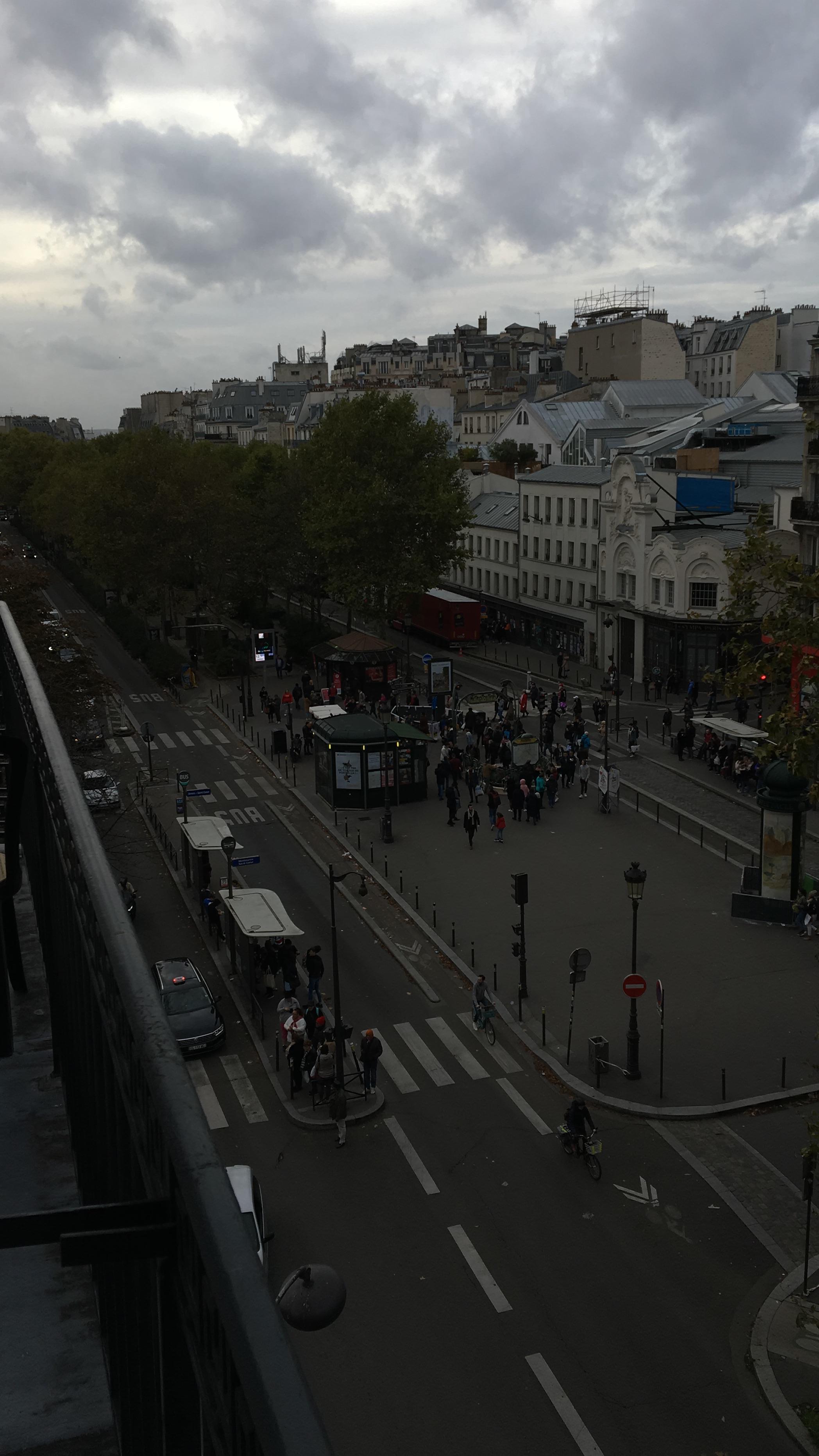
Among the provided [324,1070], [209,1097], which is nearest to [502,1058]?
[324,1070]

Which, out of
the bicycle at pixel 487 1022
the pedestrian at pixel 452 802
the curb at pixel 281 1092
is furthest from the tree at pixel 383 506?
the bicycle at pixel 487 1022

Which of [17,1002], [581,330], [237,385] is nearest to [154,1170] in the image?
[17,1002]

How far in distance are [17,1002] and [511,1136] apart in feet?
54.0

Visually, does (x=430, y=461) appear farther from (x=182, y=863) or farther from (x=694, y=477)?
(x=182, y=863)

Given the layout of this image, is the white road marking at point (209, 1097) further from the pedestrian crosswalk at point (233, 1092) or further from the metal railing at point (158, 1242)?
the metal railing at point (158, 1242)

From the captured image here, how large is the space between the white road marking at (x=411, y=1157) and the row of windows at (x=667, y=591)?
40732mm

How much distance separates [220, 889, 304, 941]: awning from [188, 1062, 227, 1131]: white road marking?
2.78 metres

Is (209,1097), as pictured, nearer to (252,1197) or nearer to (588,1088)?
(252,1197)

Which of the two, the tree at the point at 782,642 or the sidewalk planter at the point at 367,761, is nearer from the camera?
the tree at the point at 782,642

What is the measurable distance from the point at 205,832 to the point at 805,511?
2381 cm

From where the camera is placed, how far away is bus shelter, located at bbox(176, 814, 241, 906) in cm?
3034

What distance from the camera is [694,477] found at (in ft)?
198

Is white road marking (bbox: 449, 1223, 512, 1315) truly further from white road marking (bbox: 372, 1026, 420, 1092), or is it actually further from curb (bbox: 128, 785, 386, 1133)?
white road marking (bbox: 372, 1026, 420, 1092)

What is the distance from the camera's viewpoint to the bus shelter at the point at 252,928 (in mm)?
24609
